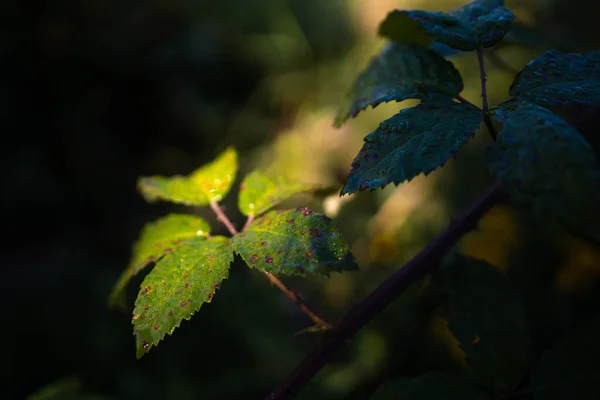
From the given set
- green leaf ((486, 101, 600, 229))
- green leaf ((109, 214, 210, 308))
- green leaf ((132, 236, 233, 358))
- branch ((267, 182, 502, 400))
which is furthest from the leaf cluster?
green leaf ((109, 214, 210, 308))

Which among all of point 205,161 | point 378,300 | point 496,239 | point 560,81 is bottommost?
point 496,239

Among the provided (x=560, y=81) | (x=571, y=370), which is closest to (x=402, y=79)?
(x=560, y=81)

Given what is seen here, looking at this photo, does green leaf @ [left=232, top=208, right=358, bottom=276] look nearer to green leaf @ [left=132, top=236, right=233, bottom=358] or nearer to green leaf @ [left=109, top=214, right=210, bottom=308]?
green leaf @ [left=132, top=236, right=233, bottom=358]

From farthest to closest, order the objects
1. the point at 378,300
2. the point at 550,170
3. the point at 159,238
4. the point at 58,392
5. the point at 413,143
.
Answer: the point at 58,392, the point at 159,238, the point at 378,300, the point at 413,143, the point at 550,170

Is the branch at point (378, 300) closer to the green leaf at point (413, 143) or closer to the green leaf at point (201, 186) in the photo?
the green leaf at point (413, 143)

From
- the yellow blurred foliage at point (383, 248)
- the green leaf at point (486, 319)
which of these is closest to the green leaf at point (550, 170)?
the green leaf at point (486, 319)

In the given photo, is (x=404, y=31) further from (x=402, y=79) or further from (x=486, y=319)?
(x=486, y=319)
